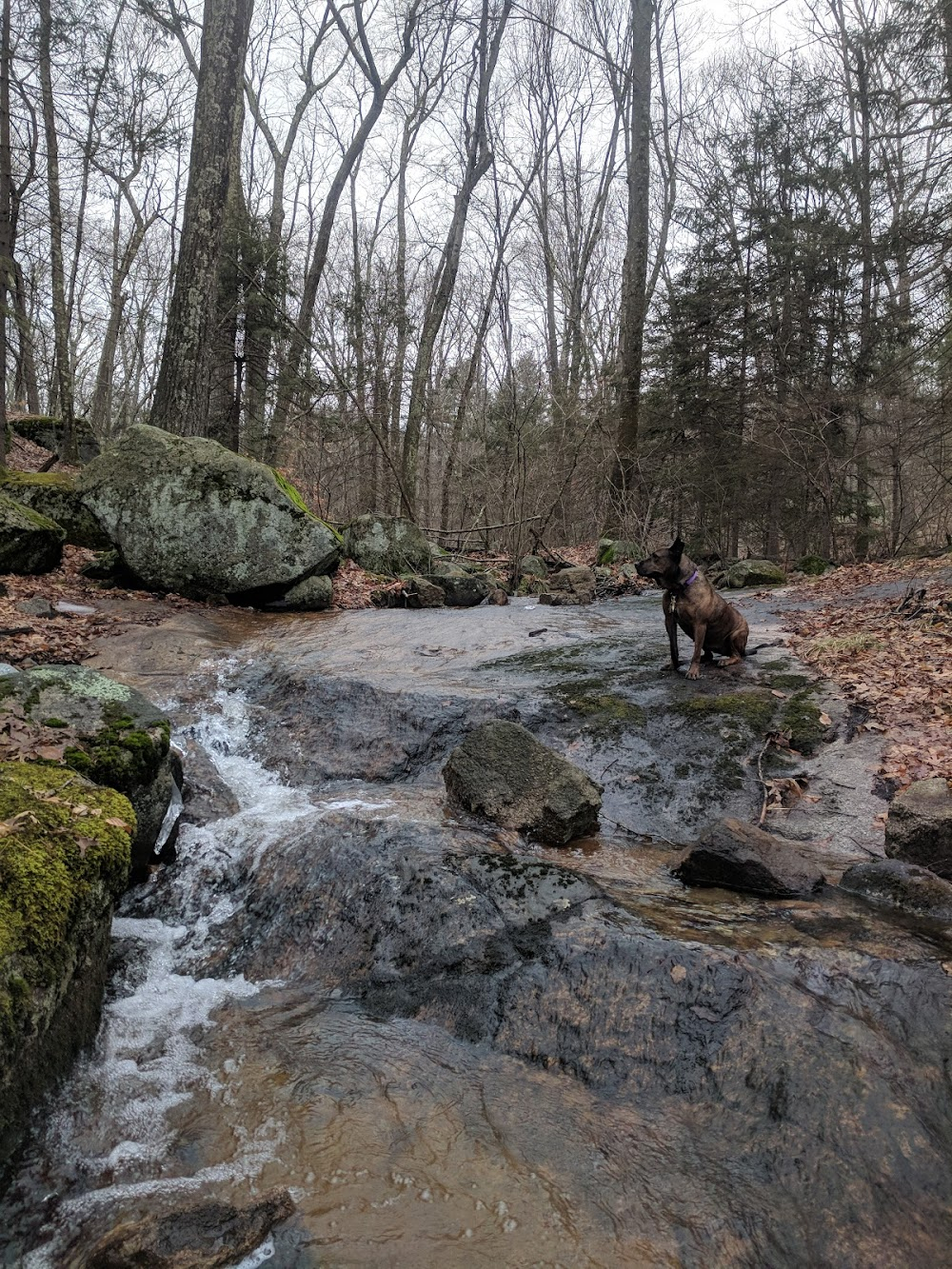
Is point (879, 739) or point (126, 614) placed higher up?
point (126, 614)

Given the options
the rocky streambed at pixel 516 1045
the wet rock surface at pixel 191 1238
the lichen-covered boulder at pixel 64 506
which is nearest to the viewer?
the wet rock surface at pixel 191 1238

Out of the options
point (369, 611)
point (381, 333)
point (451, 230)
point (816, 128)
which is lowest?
point (369, 611)

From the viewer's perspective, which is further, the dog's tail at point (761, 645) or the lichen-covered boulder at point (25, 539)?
the lichen-covered boulder at point (25, 539)

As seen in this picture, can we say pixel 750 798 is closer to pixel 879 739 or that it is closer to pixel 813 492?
pixel 879 739

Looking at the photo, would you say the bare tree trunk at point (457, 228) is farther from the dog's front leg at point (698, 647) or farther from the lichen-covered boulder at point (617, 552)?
the dog's front leg at point (698, 647)

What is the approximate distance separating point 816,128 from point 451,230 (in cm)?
889

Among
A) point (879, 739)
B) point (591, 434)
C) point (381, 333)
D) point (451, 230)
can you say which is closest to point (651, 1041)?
point (879, 739)

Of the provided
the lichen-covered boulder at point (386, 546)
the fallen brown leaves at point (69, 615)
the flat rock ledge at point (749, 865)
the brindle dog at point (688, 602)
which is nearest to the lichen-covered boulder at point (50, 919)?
the flat rock ledge at point (749, 865)

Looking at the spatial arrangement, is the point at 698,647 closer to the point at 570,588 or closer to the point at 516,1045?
the point at 516,1045

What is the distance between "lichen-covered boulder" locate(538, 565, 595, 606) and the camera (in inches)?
434

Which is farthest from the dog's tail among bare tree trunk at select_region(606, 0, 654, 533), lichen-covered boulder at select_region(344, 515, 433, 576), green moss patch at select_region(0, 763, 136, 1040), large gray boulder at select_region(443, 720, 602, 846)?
bare tree trunk at select_region(606, 0, 654, 533)

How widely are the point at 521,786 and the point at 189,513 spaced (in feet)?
21.7

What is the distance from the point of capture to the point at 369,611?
10.3 m

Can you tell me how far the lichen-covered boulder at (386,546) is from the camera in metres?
12.9
